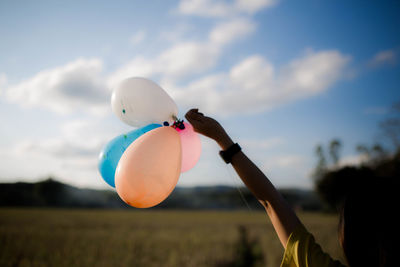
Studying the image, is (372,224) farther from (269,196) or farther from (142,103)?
(142,103)

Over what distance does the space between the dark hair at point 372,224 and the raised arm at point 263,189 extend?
0.23m

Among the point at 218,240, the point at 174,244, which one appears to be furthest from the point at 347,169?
the point at 174,244

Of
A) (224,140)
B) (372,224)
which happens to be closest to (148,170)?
(224,140)

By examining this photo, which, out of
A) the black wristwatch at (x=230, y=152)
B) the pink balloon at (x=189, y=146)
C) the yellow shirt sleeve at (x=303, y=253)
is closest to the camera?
the yellow shirt sleeve at (x=303, y=253)

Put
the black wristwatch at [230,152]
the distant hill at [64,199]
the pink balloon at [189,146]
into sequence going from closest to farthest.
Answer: the black wristwatch at [230,152]
the pink balloon at [189,146]
the distant hill at [64,199]

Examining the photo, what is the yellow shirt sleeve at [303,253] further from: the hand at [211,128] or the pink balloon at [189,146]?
the pink balloon at [189,146]

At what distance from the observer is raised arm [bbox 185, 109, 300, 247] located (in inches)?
44.1

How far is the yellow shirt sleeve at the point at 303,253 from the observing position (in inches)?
40.0

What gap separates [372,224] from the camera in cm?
92

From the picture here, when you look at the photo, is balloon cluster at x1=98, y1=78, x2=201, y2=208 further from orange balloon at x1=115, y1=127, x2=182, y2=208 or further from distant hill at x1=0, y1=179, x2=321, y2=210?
distant hill at x1=0, y1=179, x2=321, y2=210

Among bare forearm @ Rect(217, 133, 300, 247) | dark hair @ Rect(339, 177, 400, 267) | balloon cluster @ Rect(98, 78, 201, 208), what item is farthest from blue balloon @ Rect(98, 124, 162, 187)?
dark hair @ Rect(339, 177, 400, 267)

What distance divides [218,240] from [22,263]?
842cm

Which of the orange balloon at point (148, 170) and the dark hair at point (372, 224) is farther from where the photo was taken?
the orange balloon at point (148, 170)

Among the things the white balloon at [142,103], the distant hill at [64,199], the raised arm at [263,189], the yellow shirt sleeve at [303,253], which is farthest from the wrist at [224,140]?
the distant hill at [64,199]
